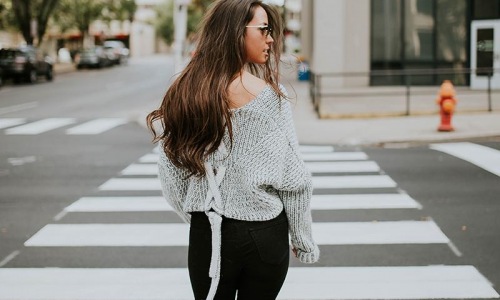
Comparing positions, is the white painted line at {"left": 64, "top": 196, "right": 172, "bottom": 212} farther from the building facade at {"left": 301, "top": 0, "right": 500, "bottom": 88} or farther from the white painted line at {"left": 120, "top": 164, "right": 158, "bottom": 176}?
the building facade at {"left": 301, "top": 0, "right": 500, "bottom": 88}

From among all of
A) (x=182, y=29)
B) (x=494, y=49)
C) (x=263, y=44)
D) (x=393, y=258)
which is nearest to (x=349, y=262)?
(x=393, y=258)

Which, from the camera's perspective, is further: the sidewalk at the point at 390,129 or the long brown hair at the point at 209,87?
the sidewalk at the point at 390,129

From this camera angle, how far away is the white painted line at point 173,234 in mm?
6352

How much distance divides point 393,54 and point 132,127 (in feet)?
45.4

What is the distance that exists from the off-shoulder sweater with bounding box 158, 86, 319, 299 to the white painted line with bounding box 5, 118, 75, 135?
13491 millimetres

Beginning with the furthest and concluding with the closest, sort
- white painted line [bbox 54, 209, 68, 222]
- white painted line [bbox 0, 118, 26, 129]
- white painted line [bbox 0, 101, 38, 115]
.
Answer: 1. white painted line [bbox 0, 101, 38, 115]
2. white painted line [bbox 0, 118, 26, 129]
3. white painted line [bbox 54, 209, 68, 222]

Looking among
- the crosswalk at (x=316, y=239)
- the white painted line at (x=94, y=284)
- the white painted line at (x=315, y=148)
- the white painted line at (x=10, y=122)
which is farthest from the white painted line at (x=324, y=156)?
the white painted line at (x=10, y=122)

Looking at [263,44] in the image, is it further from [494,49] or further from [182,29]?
[494,49]

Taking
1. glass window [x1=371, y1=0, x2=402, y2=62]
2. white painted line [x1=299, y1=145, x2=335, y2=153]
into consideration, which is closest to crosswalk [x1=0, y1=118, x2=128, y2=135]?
white painted line [x1=299, y1=145, x2=335, y2=153]

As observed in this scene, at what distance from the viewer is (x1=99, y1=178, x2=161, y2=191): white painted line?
29.6 ft

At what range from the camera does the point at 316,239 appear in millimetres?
6414

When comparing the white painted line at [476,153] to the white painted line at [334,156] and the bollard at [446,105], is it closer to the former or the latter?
the bollard at [446,105]

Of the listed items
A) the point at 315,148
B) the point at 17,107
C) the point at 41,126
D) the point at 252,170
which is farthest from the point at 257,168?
the point at 17,107

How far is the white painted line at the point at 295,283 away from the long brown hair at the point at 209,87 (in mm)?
2572
